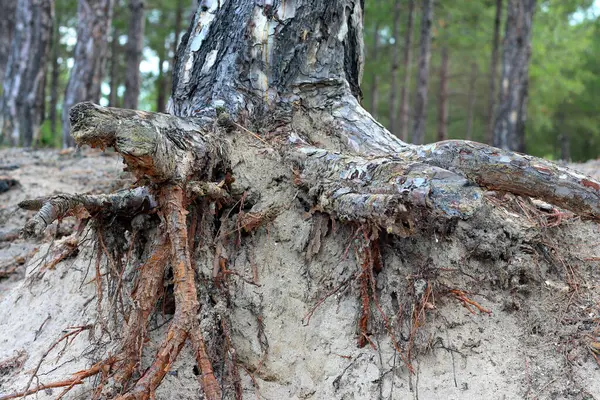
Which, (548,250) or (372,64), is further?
(372,64)

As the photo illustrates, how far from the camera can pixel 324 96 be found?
327 cm

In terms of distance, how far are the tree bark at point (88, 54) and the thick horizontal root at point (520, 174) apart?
6.79 metres

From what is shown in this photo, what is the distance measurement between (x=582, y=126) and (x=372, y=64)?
39.9 feet

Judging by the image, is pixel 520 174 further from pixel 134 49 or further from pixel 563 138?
pixel 563 138

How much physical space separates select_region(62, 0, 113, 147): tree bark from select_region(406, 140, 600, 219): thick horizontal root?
6.79m

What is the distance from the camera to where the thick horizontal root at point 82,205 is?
2.23m

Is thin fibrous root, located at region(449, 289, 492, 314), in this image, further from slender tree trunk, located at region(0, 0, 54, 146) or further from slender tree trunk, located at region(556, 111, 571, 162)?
slender tree trunk, located at region(556, 111, 571, 162)

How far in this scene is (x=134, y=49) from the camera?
36.6ft

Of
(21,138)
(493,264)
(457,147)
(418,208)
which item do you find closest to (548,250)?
(493,264)

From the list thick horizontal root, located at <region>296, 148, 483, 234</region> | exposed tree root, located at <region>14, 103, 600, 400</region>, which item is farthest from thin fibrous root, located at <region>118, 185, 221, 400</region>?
thick horizontal root, located at <region>296, 148, 483, 234</region>

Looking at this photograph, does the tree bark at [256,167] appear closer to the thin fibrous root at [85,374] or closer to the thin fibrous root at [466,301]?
the thin fibrous root at [85,374]

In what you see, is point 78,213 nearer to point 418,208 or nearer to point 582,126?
point 418,208

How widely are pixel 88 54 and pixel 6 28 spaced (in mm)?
6109

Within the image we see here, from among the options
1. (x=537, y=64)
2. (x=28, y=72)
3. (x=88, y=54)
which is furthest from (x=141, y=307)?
(x=537, y=64)
